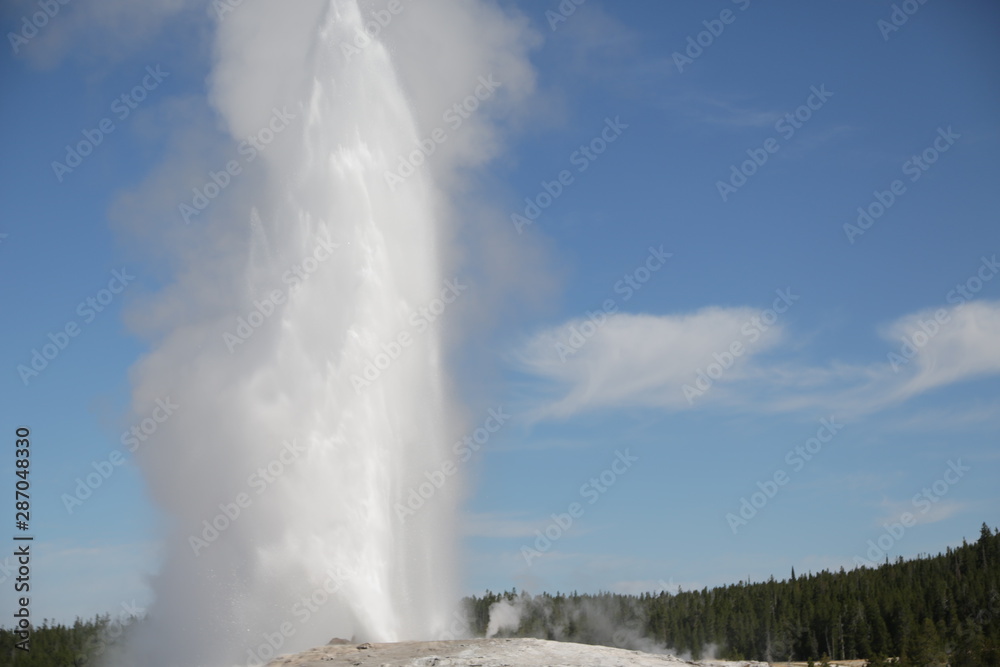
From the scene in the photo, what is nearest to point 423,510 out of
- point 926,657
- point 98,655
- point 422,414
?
point 422,414

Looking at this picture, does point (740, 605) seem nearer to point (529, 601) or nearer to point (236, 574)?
point (529, 601)

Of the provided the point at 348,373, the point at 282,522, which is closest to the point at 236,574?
the point at 282,522

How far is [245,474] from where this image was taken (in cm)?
3731

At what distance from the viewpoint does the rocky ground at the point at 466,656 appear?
96.8 ft

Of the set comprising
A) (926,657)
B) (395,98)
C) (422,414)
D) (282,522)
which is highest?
(395,98)

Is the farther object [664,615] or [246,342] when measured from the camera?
[664,615]

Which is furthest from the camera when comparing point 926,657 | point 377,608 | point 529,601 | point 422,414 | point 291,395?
point 529,601

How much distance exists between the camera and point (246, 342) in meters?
39.8

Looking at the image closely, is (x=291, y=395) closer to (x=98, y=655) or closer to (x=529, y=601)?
(x=98, y=655)

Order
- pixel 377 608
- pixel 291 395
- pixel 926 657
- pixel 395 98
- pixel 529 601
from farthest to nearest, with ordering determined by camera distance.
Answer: pixel 529 601 → pixel 926 657 → pixel 395 98 → pixel 291 395 → pixel 377 608

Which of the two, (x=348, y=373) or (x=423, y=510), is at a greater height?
(x=348, y=373)

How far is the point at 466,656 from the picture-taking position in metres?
30.4

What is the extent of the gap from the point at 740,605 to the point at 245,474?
80.1 meters

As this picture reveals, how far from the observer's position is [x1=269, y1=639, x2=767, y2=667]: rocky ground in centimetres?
2952
